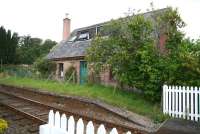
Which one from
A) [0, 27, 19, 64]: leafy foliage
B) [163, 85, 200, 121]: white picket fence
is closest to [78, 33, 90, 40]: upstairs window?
[163, 85, 200, 121]: white picket fence

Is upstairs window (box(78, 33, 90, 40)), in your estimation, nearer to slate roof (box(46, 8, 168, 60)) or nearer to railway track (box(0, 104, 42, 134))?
slate roof (box(46, 8, 168, 60))

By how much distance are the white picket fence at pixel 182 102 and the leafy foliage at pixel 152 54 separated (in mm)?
932

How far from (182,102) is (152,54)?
319 cm

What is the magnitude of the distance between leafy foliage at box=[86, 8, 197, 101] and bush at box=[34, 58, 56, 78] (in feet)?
44.9

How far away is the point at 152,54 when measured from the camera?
1223 cm

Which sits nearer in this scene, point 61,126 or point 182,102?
point 61,126

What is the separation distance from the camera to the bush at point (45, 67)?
26.4m

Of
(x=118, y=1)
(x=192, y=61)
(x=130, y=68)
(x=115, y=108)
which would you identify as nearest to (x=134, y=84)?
(x=130, y=68)

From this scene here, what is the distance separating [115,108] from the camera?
10844 mm

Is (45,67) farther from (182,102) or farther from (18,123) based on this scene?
(182,102)

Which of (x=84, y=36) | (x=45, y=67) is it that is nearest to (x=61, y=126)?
(x=45, y=67)

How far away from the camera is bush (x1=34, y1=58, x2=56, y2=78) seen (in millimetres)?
26428

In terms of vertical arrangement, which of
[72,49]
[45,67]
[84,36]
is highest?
[84,36]

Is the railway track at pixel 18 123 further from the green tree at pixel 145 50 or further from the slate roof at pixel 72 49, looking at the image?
the slate roof at pixel 72 49
